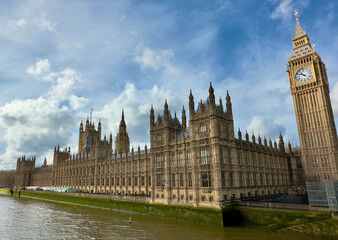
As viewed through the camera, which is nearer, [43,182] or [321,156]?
[321,156]

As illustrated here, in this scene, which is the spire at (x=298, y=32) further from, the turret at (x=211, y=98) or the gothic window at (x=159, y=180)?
→ the gothic window at (x=159, y=180)

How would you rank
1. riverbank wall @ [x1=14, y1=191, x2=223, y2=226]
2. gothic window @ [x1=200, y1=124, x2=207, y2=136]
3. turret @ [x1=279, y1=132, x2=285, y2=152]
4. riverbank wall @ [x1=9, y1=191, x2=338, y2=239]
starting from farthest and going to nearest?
turret @ [x1=279, y1=132, x2=285, y2=152], gothic window @ [x1=200, y1=124, x2=207, y2=136], riverbank wall @ [x1=14, y1=191, x2=223, y2=226], riverbank wall @ [x1=9, y1=191, x2=338, y2=239]

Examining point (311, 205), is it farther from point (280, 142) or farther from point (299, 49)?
point (299, 49)

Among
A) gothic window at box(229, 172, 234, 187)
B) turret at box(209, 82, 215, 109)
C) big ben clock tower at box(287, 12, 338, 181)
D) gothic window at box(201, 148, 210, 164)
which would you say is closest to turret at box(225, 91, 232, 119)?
turret at box(209, 82, 215, 109)

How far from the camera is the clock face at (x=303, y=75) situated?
86450 mm

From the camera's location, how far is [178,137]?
189 feet

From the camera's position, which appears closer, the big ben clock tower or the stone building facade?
the stone building facade

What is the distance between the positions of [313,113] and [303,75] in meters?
14.9

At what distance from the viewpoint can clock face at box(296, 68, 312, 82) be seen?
8645cm

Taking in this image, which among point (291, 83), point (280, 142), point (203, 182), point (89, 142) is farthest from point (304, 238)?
point (89, 142)

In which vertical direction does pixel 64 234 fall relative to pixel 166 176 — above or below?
below

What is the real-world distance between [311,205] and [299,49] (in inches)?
2981

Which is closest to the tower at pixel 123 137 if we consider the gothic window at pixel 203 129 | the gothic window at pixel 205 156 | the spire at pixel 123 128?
the spire at pixel 123 128

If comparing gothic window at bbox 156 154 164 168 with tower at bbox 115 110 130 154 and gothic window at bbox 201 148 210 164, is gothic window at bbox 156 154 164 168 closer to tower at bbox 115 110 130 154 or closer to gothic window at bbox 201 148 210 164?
gothic window at bbox 201 148 210 164
